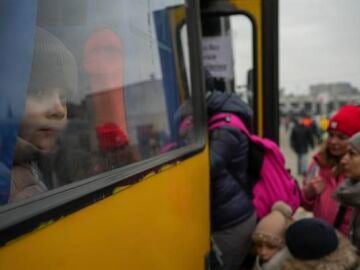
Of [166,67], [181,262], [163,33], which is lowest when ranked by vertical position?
[181,262]

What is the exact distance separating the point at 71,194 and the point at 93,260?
172 mm

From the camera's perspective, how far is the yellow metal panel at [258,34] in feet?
11.8

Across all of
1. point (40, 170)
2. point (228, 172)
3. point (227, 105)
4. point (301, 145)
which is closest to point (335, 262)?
point (228, 172)

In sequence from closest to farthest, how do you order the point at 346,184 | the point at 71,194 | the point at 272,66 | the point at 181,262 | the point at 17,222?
1. the point at 17,222
2. the point at 71,194
3. the point at 181,262
4. the point at 346,184
5. the point at 272,66

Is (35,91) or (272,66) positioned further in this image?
(272,66)

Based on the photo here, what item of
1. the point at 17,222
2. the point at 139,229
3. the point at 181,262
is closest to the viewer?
the point at 17,222

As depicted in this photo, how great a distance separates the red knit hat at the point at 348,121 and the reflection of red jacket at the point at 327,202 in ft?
0.87

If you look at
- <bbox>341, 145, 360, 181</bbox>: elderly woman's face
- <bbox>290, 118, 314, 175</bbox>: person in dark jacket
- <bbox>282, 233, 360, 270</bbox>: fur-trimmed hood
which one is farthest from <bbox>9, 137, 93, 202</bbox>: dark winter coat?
<bbox>290, 118, 314, 175</bbox>: person in dark jacket

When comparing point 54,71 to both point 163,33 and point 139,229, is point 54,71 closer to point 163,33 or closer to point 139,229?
point 139,229

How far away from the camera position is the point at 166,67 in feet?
6.88

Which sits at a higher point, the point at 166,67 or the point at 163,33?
the point at 163,33

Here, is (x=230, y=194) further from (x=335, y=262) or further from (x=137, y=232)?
(x=137, y=232)

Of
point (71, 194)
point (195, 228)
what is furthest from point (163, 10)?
point (71, 194)

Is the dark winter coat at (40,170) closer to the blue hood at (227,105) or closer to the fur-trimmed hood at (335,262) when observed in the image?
the fur-trimmed hood at (335,262)
